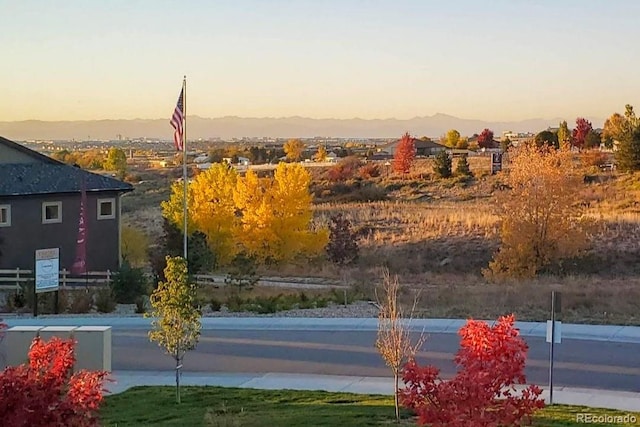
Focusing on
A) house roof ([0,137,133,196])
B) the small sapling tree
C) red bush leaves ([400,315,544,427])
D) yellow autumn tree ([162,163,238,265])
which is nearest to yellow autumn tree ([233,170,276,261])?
yellow autumn tree ([162,163,238,265])

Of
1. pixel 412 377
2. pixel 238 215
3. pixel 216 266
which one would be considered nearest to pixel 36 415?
pixel 412 377

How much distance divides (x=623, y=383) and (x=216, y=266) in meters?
25.7

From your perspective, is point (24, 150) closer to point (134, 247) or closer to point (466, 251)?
point (134, 247)

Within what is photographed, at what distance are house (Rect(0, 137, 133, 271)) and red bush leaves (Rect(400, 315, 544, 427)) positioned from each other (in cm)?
2655

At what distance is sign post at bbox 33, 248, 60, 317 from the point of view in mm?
22109

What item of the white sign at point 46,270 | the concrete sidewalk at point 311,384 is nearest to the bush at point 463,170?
the white sign at point 46,270

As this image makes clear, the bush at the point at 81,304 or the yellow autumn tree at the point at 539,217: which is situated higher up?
the yellow autumn tree at the point at 539,217

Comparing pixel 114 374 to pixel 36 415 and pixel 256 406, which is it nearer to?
pixel 256 406

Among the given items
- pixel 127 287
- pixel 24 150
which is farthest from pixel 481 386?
pixel 24 150

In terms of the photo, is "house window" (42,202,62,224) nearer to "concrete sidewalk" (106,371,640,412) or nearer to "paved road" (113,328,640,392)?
"paved road" (113,328,640,392)

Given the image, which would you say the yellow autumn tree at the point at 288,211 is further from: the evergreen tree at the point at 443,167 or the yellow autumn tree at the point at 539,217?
the evergreen tree at the point at 443,167

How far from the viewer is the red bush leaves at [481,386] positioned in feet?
26.1

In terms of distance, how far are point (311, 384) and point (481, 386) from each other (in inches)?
279

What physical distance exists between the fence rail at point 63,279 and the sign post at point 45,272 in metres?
5.35
